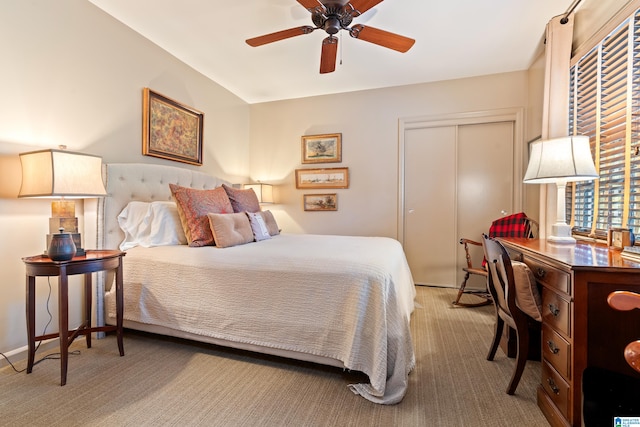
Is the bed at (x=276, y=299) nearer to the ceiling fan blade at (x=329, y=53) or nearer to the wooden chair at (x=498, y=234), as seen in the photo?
the wooden chair at (x=498, y=234)

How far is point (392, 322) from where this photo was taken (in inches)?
61.9

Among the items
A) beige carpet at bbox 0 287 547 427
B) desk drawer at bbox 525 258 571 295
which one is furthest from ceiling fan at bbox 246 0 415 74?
beige carpet at bbox 0 287 547 427

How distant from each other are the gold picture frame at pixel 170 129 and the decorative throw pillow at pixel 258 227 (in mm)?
1139

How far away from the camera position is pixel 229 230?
2371 mm

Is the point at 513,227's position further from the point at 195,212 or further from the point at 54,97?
the point at 54,97

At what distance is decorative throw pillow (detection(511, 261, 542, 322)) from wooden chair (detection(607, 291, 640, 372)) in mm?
803

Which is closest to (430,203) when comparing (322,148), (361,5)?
(322,148)

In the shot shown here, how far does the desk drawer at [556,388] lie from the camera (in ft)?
4.15

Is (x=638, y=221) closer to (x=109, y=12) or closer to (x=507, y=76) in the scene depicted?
(x=507, y=76)

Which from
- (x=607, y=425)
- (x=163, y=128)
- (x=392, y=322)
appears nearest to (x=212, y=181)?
(x=163, y=128)

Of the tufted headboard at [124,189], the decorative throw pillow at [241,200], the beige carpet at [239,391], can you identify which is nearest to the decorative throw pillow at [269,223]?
the decorative throw pillow at [241,200]

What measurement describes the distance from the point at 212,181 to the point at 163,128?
31.3 inches

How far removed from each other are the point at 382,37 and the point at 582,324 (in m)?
2.06

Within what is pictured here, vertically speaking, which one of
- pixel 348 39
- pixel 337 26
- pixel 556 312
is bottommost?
pixel 556 312
